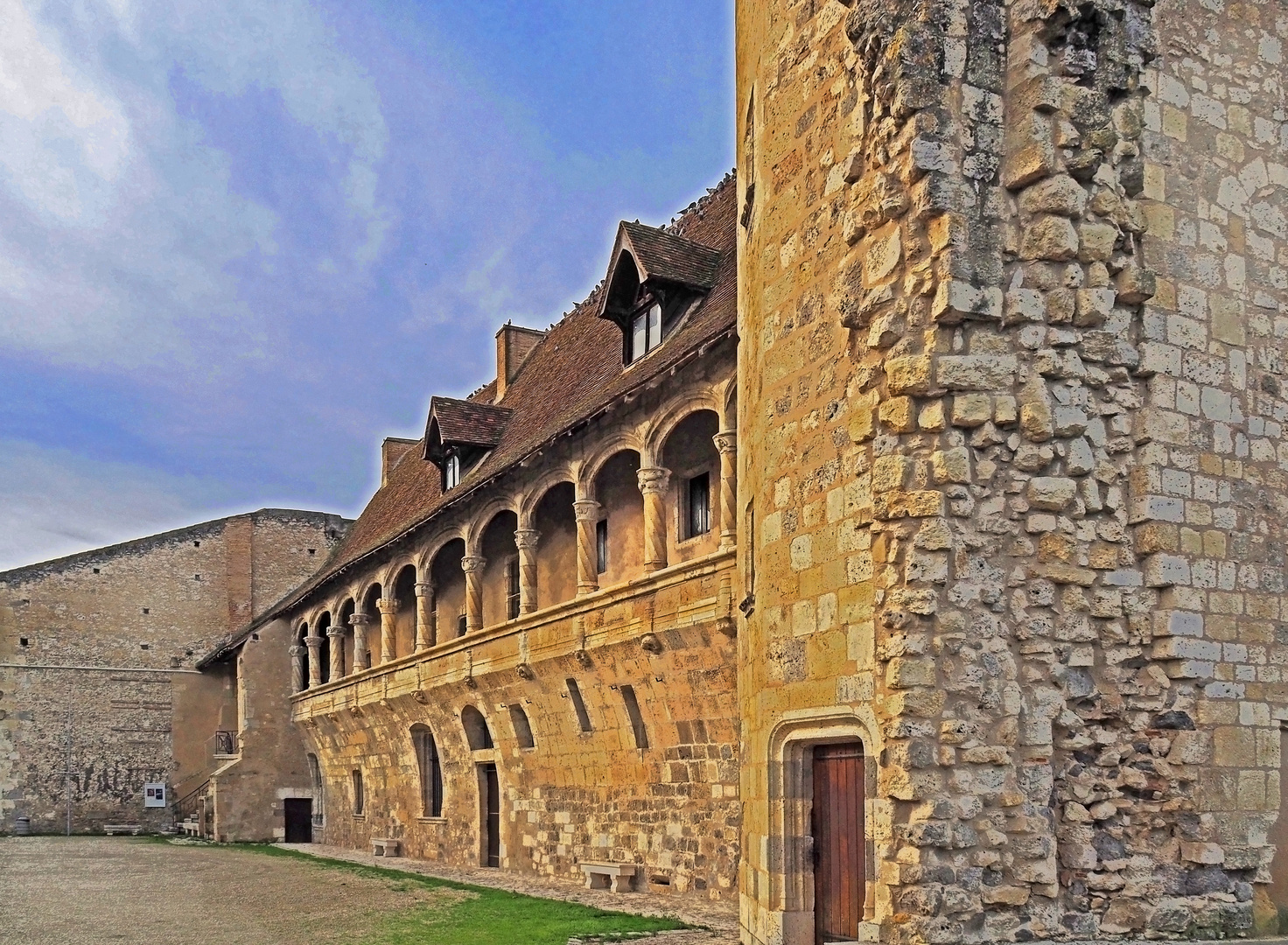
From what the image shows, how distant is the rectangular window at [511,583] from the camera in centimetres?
1846

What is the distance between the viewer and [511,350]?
24.0m

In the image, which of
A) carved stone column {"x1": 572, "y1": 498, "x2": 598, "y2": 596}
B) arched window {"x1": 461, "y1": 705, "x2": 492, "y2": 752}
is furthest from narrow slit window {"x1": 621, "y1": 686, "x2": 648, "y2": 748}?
arched window {"x1": 461, "y1": 705, "x2": 492, "y2": 752}

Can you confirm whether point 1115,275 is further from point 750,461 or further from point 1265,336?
Answer: point 750,461

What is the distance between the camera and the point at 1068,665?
6.25m

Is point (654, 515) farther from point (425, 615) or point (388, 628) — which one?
point (388, 628)

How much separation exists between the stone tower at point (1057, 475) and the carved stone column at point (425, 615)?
1356 centimetres

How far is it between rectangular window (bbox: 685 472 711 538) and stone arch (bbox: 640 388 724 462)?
0.61 meters

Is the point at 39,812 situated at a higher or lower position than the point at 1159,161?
lower

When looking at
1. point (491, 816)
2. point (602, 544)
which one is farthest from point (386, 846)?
point (602, 544)

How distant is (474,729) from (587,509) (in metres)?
5.67

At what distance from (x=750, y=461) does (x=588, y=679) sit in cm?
665

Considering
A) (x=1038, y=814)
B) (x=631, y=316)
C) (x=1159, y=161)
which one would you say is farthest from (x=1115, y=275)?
(x=631, y=316)

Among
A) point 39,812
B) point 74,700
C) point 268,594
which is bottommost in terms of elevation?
point 39,812

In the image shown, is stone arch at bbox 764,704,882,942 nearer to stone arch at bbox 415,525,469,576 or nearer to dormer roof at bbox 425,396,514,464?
stone arch at bbox 415,525,469,576
